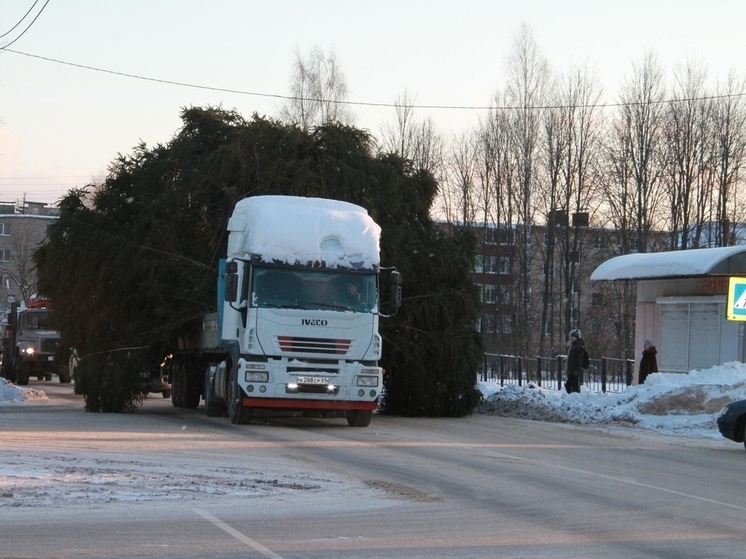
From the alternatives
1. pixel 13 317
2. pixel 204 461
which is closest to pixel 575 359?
pixel 204 461

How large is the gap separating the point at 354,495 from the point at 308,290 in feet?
30.3

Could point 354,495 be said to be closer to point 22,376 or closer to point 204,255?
point 204,255

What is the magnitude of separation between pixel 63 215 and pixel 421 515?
59.8 ft

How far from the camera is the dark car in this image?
18.8 m

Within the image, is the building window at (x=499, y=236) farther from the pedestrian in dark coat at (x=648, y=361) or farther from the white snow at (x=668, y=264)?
the pedestrian in dark coat at (x=648, y=361)

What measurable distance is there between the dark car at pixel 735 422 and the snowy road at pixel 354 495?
0.44 m

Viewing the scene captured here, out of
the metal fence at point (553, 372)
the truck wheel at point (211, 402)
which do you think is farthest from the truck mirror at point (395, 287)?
the metal fence at point (553, 372)

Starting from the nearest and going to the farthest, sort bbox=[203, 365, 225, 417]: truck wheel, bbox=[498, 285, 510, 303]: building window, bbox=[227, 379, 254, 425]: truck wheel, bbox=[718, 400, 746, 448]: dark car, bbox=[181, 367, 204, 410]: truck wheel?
1. bbox=[718, 400, 746, 448]: dark car
2. bbox=[227, 379, 254, 425]: truck wheel
3. bbox=[203, 365, 225, 417]: truck wheel
4. bbox=[181, 367, 204, 410]: truck wheel
5. bbox=[498, 285, 510, 303]: building window

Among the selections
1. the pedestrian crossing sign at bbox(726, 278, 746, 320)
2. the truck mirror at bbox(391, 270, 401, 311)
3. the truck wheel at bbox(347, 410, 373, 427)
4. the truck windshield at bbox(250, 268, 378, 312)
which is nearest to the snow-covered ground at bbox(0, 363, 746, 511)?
the pedestrian crossing sign at bbox(726, 278, 746, 320)

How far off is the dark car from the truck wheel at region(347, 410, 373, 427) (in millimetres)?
6540

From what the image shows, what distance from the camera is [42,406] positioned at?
1075 inches

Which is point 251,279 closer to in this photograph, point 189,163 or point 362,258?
point 362,258

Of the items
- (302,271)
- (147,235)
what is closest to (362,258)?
(302,271)

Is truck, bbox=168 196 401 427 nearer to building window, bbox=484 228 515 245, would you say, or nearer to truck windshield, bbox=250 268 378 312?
truck windshield, bbox=250 268 378 312
